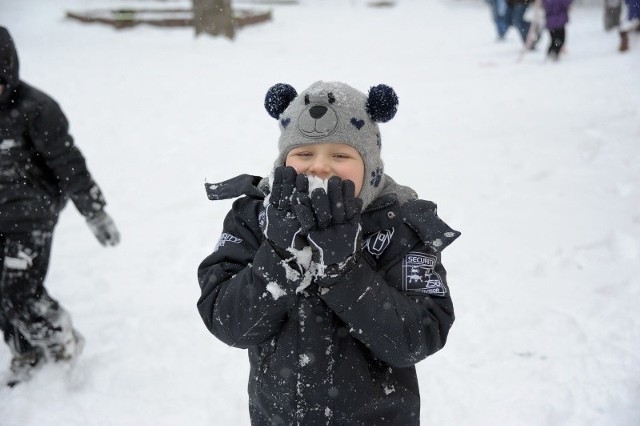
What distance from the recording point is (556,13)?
37.8ft

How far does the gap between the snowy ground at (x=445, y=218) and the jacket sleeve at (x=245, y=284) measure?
1546 millimetres

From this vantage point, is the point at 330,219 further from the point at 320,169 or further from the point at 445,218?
the point at 445,218

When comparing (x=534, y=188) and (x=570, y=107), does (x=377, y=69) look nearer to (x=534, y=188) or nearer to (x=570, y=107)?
(x=570, y=107)

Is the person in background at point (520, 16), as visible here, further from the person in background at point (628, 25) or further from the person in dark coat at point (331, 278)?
the person in dark coat at point (331, 278)

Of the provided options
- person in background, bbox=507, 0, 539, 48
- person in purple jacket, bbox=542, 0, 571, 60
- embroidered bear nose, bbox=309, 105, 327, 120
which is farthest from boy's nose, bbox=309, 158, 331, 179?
person in background, bbox=507, 0, 539, 48

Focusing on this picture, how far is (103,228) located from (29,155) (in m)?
0.60

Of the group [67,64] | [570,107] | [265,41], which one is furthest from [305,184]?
[265,41]

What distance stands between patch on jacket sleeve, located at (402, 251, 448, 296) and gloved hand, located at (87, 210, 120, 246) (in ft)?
7.12

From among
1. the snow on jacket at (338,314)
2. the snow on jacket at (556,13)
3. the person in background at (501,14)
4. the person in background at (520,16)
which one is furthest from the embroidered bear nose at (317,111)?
the person in background at (501,14)

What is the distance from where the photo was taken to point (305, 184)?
1410mm

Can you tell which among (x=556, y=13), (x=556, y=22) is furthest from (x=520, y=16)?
(x=556, y=22)

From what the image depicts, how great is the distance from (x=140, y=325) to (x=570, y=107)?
6.56 meters

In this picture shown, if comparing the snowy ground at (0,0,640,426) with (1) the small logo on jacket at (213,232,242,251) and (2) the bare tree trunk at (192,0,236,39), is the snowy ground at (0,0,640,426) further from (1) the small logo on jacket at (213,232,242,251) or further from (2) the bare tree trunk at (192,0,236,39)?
(2) the bare tree trunk at (192,0,236,39)

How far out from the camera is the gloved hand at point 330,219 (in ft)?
4.53
